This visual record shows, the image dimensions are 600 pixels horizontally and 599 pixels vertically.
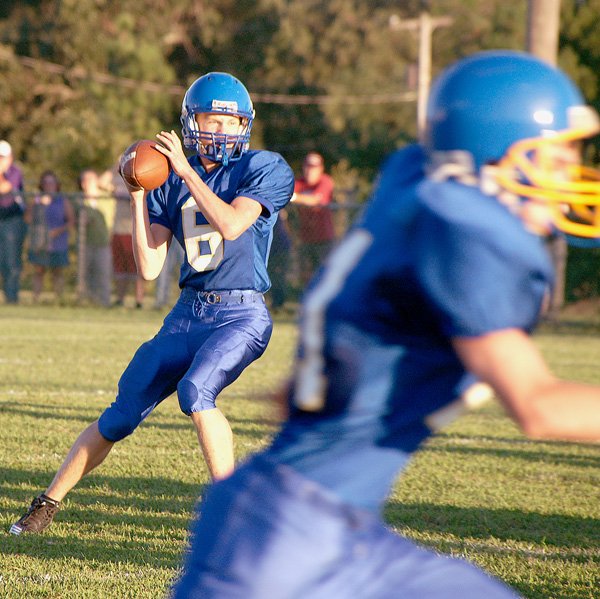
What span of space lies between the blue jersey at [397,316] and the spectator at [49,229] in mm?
13830

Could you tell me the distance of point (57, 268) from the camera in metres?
15.9

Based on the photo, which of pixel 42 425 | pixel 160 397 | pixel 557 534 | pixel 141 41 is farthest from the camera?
pixel 141 41

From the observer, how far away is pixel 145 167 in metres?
4.47

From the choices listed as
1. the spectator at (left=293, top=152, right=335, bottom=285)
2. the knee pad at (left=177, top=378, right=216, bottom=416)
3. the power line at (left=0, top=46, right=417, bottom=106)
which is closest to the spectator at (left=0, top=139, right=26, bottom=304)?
the spectator at (left=293, top=152, right=335, bottom=285)

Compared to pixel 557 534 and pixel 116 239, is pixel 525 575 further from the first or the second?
pixel 116 239

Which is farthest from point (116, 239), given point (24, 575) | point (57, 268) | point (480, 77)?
point (480, 77)

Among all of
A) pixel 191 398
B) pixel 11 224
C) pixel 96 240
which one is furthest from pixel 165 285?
pixel 191 398

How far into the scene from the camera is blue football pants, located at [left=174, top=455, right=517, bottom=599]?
6.49ft

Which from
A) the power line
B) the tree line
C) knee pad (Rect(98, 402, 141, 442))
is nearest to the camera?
knee pad (Rect(98, 402, 141, 442))

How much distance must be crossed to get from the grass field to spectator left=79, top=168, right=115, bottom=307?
19.5 ft

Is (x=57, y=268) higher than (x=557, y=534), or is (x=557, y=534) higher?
(x=557, y=534)

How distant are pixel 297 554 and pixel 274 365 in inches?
335

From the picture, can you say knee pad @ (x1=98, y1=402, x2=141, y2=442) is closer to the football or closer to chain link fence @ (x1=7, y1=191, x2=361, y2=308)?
the football

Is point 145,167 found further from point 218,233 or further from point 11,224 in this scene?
point 11,224
